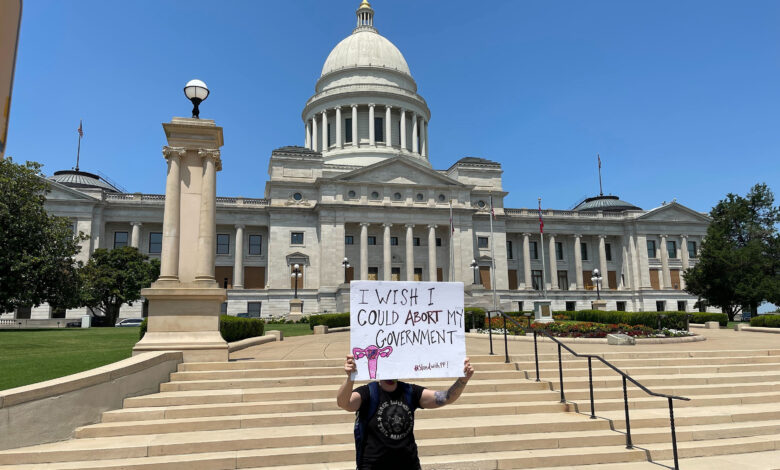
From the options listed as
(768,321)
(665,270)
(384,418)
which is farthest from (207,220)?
(665,270)

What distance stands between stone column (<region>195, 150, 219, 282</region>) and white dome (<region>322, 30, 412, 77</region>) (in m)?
65.9

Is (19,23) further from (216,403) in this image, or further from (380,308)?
(216,403)

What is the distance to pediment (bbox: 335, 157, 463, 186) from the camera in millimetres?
58391

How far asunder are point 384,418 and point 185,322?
913 cm

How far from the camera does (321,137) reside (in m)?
74.3

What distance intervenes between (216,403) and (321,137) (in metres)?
67.0

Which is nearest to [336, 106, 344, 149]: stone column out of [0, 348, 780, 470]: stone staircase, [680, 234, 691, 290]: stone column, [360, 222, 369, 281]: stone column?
[360, 222, 369, 281]: stone column

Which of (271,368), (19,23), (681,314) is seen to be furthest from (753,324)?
(19,23)

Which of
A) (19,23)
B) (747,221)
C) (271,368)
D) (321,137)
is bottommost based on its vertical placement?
(271,368)

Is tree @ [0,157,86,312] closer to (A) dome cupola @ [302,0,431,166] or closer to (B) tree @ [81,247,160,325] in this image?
(B) tree @ [81,247,160,325]

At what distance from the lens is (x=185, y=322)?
12336 millimetres

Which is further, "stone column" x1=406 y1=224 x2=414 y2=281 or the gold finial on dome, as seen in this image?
the gold finial on dome

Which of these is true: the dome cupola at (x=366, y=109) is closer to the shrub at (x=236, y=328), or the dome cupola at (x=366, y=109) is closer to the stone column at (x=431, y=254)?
the stone column at (x=431, y=254)

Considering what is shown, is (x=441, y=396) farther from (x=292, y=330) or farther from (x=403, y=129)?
(x=403, y=129)
